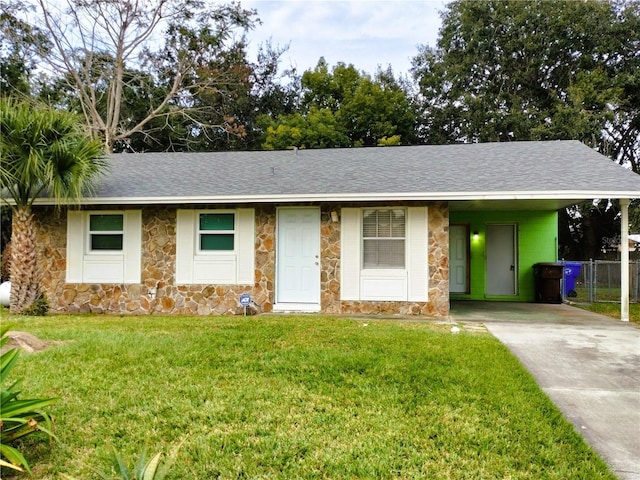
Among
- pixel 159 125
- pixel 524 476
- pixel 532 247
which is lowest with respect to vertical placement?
pixel 524 476

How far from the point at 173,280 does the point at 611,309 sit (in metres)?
9.73

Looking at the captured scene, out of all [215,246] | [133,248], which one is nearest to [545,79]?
[215,246]

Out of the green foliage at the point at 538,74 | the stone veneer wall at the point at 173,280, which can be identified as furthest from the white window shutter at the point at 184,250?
the green foliage at the point at 538,74

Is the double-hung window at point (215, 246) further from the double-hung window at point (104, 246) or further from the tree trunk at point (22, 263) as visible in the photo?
the tree trunk at point (22, 263)

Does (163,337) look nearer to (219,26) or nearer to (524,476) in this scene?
(524,476)

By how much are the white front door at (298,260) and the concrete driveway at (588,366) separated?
112 inches

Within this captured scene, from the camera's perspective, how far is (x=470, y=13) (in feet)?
71.4

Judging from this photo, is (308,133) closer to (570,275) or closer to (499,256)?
(499,256)

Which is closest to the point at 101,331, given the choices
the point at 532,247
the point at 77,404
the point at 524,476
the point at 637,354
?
the point at 77,404

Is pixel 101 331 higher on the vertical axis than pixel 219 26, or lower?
lower

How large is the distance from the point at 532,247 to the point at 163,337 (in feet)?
32.7

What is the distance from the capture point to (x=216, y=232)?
9.34 meters

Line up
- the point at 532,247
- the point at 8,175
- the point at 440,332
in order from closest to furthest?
the point at 440,332, the point at 8,175, the point at 532,247

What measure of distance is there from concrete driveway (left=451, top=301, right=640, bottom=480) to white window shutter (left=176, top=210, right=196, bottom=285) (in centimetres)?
536
